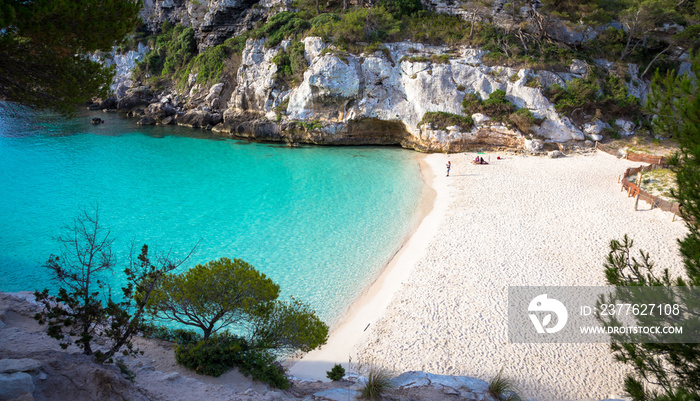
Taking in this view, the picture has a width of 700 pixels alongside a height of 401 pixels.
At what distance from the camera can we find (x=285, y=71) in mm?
34812

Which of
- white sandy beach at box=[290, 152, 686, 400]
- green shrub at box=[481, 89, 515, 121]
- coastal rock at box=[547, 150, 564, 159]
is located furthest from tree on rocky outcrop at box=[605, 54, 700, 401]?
green shrub at box=[481, 89, 515, 121]

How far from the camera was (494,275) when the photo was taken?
12547 mm

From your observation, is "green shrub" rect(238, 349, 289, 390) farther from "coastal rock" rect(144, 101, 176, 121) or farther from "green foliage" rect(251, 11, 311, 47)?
"coastal rock" rect(144, 101, 176, 121)

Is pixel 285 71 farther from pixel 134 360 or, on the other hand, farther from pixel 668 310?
pixel 668 310

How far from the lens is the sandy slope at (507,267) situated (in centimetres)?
880

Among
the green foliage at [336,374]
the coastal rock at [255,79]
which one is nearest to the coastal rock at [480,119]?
the coastal rock at [255,79]

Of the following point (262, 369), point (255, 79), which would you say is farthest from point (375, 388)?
point (255, 79)

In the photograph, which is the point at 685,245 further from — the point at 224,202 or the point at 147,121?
the point at 147,121

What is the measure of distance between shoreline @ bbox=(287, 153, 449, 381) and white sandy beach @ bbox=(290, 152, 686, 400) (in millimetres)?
41

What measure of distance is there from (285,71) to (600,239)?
30431mm

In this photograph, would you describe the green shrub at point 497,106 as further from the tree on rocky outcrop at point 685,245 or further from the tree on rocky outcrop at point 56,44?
the tree on rocky outcrop at point 56,44

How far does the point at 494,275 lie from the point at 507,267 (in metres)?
0.86

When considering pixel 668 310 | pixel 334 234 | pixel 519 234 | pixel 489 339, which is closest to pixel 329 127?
pixel 334 234

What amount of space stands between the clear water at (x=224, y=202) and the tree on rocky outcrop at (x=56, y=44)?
752 centimetres
